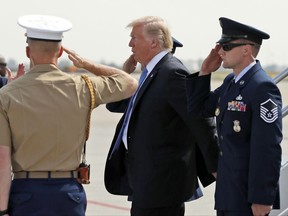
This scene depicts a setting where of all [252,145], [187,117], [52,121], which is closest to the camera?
[52,121]

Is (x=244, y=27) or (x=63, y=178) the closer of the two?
(x=63, y=178)

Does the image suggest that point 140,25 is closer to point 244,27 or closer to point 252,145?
point 244,27

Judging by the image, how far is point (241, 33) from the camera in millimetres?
4445

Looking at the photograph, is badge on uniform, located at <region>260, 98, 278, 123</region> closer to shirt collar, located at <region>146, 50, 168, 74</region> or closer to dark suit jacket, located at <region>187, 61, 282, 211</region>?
dark suit jacket, located at <region>187, 61, 282, 211</region>

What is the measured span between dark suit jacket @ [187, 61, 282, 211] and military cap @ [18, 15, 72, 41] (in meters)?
1.01

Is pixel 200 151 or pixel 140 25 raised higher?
pixel 140 25

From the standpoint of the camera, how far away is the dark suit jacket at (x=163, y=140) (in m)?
5.04

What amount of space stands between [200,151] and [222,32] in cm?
104

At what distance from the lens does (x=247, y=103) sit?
14.0ft

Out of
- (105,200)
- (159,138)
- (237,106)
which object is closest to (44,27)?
(237,106)

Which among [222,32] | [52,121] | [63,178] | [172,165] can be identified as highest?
[222,32]

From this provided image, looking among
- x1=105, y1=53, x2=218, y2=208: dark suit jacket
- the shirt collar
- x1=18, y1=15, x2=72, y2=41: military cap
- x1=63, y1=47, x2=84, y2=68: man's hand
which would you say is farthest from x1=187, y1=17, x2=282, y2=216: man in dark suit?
x1=18, y1=15, x2=72, y2=41: military cap

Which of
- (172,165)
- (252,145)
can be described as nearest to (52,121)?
(252,145)

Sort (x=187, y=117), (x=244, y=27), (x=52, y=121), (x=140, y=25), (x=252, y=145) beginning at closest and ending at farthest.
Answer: (x=52, y=121), (x=252, y=145), (x=244, y=27), (x=187, y=117), (x=140, y=25)
